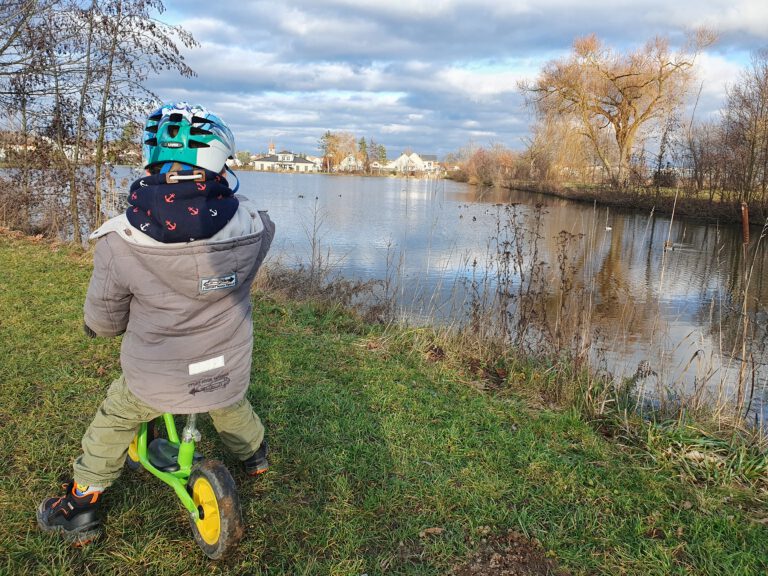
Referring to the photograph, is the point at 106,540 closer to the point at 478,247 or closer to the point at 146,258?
the point at 146,258

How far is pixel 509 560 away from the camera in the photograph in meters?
2.62

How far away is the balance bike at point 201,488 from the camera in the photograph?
2.31 m

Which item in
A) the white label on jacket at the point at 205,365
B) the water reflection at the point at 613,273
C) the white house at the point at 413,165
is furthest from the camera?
the white house at the point at 413,165

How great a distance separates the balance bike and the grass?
0.15 metres

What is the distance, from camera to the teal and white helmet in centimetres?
216

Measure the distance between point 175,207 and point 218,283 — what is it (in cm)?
35

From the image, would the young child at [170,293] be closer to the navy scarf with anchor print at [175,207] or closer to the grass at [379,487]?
the navy scarf with anchor print at [175,207]

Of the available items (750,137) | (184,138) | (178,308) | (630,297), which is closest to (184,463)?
(178,308)

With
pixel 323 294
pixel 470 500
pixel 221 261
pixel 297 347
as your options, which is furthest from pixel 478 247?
pixel 221 261

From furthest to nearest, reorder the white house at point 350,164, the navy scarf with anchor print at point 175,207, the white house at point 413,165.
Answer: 1. the white house at point 350,164
2. the white house at point 413,165
3. the navy scarf with anchor print at point 175,207

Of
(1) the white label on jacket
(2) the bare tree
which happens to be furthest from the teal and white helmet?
(2) the bare tree

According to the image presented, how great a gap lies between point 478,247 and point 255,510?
10692 mm

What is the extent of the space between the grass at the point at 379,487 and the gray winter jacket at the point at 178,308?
2.52ft

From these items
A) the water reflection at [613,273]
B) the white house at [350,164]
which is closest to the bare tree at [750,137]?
the water reflection at [613,273]
